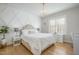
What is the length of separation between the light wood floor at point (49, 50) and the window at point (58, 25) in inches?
9.9

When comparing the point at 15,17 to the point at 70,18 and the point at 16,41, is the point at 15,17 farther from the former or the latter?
the point at 70,18

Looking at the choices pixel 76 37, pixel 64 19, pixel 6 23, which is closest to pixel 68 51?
pixel 76 37

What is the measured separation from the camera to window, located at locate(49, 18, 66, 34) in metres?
1.98

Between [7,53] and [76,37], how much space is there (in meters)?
1.31

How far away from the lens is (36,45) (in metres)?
1.95

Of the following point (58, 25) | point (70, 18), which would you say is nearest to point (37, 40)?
point (58, 25)

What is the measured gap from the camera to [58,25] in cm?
199

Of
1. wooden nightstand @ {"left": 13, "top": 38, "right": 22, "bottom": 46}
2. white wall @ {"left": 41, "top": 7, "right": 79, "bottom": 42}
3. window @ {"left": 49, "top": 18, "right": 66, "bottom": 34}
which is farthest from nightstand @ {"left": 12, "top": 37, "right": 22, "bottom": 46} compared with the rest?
window @ {"left": 49, "top": 18, "right": 66, "bottom": 34}

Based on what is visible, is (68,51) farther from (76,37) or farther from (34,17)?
(34,17)

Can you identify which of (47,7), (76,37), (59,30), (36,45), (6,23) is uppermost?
(47,7)

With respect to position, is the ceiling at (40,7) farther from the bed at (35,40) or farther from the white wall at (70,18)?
the bed at (35,40)

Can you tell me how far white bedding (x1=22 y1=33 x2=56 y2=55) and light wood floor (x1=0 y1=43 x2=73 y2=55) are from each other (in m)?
0.10

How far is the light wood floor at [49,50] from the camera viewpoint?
1931 millimetres

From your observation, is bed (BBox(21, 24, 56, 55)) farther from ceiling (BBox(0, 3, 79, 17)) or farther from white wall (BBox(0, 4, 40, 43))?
ceiling (BBox(0, 3, 79, 17))
